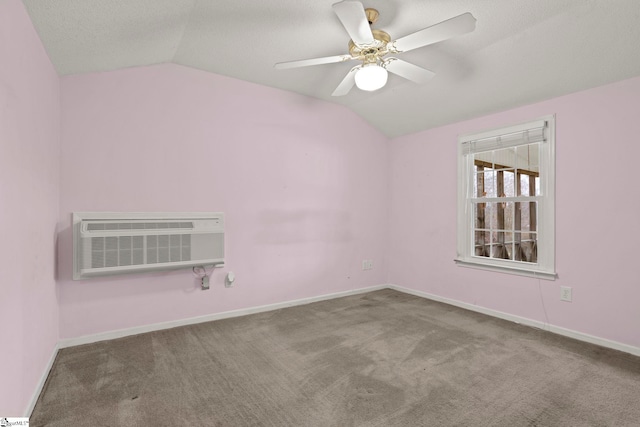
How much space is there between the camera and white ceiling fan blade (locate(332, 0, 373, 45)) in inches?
63.0

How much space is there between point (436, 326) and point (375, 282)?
1442 millimetres

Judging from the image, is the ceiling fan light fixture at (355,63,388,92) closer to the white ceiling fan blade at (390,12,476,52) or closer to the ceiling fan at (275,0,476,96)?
the ceiling fan at (275,0,476,96)

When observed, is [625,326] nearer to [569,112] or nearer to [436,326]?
[436,326]

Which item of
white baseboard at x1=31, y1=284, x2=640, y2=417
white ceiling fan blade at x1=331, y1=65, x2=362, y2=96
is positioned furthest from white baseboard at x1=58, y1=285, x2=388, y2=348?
white ceiling fan blade at x1=331, y1=65, x2=362, y2=96

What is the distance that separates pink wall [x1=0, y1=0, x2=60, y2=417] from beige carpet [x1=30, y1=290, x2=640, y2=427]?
1.06 feet

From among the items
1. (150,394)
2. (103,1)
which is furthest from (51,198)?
(150,394)

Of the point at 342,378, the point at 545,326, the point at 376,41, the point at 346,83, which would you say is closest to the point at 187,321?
the point at 342,378

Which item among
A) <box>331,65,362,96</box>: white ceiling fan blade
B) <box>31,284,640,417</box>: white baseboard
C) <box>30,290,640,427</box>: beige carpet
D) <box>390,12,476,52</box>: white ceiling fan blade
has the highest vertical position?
<box>331,65,362,96</box>: white ceiling fan blade

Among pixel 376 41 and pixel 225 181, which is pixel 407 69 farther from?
pixel 225 181

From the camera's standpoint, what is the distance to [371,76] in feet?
6.60

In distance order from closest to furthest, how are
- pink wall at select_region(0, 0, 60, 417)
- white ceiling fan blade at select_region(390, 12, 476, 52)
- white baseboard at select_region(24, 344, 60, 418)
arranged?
pink wall at select_region(0, 0, 60, 417) < white ceiling fan blade at select_region(390, 12, 476, 52) < white baseboard at select_region(24, 344, 60, 418)

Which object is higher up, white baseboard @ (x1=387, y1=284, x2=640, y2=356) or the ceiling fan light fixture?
the ceiling fan light fixture

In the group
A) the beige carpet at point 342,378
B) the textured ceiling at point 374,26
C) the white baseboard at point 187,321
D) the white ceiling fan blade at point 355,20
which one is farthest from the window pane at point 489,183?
the white ceiling fan blade at point 355,20

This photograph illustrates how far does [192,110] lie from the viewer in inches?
121
